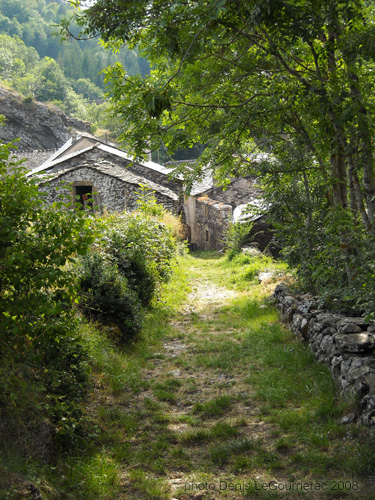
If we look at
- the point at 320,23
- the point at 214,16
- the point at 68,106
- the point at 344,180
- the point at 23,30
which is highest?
the point at 23,30

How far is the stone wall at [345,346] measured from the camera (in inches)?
166

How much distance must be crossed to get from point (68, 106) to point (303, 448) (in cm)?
8214

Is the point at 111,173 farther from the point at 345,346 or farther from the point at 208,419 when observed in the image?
the point at 345,346

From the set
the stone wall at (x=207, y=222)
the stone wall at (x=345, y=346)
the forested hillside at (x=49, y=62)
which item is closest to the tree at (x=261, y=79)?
the stone wall at (x=345, y=346)

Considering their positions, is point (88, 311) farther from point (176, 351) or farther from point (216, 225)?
point (216, 225)

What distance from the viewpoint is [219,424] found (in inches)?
184

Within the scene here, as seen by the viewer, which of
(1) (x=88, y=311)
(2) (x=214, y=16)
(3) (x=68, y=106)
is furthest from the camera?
(3) (x=68, y=106)

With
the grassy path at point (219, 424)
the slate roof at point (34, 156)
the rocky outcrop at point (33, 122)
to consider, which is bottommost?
the grassy path at point (219, 424)

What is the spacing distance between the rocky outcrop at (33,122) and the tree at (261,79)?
5007 centimetres

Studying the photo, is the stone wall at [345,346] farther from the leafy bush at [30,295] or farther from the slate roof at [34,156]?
the slate roof at [34,156]

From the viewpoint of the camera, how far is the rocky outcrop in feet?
171

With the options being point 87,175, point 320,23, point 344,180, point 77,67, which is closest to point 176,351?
point 344,180

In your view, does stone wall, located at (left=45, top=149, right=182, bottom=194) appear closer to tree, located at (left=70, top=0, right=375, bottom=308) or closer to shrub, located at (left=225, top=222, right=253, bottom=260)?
shrub, located at (left=225, top=222, right=253, bottom=260)

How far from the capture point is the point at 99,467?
3.85 metres
